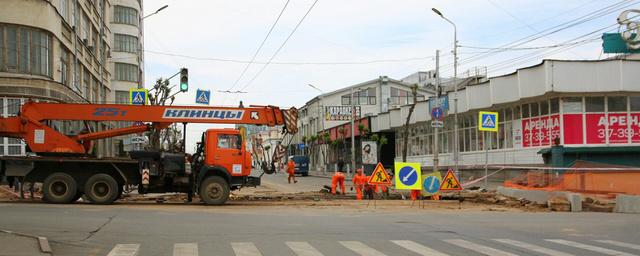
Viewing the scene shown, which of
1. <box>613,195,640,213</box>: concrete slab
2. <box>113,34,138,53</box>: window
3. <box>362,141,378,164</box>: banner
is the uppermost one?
<box>113,34,138,53</box>: window

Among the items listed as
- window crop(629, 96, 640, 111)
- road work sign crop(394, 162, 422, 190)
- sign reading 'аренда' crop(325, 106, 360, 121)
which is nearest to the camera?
road work sign crop(394, 162, 422, 190)

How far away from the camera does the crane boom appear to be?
62.3 feet

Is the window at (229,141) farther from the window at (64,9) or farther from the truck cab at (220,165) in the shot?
the window at (64,9)

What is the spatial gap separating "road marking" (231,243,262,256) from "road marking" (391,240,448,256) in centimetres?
256

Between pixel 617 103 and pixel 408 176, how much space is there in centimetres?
1621

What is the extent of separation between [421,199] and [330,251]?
1237cm

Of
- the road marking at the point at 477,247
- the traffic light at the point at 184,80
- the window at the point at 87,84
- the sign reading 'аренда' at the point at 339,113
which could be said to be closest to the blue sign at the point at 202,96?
the traffic light at the point at 184,80

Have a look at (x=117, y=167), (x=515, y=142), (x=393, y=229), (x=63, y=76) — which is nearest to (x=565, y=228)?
(x=393, y=229)

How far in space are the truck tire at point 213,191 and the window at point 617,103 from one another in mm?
20553

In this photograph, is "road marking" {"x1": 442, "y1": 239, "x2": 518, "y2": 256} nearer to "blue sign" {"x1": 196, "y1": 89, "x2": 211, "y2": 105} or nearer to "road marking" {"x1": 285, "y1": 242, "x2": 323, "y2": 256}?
"road marking" {"x1": 285, "y1": 242, "x2": 323, "y2": 256}

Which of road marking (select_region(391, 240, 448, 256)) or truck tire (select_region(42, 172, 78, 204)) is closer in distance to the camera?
road marking (select_region(391, 240, 448, 256))

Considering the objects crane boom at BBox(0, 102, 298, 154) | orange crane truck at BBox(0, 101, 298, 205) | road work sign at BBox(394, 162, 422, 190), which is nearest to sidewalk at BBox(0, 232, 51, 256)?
orange crane truck at BBox(0, 101, 298, 205)

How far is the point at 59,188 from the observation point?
62.7ft

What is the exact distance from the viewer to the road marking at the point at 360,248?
31.6ft
